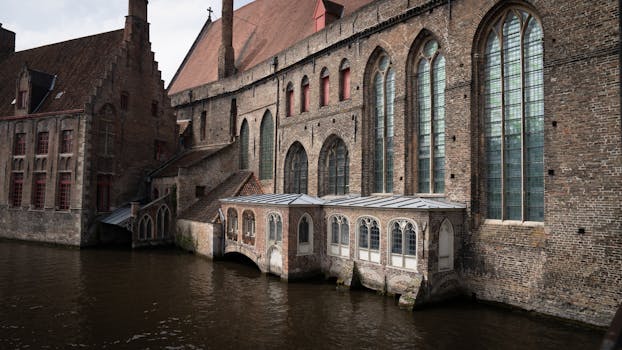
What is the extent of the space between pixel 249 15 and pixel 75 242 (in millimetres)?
17743

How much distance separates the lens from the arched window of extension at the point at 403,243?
11.2 meters

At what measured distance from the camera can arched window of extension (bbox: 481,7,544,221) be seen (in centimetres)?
1073

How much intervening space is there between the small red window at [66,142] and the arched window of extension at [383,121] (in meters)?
16.1

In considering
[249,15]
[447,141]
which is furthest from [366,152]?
[249,15]

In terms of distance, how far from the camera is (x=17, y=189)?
23641 millimetres

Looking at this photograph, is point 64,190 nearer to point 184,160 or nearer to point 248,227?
point 184,160

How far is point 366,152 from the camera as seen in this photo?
1540cm

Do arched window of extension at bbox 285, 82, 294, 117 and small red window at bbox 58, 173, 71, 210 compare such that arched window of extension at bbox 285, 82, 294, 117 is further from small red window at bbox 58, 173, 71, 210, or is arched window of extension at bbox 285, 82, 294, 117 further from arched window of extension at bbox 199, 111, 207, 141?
small red window at bbox 58, 173, 71, 210

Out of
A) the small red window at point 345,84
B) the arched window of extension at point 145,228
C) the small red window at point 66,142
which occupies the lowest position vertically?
the arched window of extension at point 145,228

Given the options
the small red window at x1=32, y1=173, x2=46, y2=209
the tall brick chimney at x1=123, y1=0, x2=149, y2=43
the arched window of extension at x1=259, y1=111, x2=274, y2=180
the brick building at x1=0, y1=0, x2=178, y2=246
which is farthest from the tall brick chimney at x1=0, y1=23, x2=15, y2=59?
the arched window of extension at x1=259, y1=111, x2=274, y2=180

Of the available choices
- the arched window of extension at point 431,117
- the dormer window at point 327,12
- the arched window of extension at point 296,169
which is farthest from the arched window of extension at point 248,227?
the dormer window at point 327,12

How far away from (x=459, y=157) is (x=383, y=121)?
3.68m

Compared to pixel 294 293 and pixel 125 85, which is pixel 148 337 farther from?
pixel 125 85

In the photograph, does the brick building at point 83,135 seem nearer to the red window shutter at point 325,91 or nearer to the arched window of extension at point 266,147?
the arched window of extension at point 266,147
